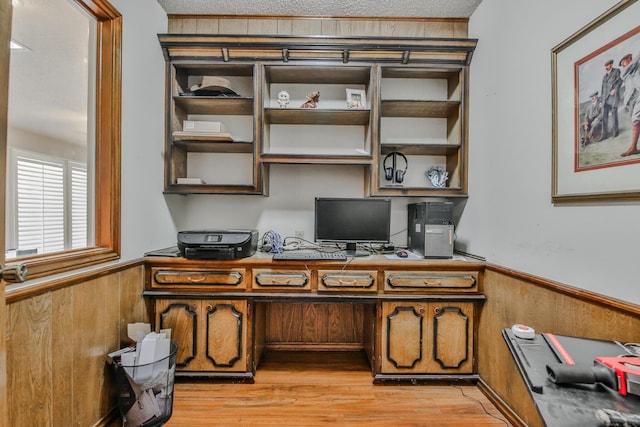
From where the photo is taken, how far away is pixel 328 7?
2.19 meters

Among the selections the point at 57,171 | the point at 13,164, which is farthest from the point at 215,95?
the point at 13,164

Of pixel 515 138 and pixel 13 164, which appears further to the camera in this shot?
pixel 515 138

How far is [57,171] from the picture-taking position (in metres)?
1.46

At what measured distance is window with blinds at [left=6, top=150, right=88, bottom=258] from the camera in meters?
1.24

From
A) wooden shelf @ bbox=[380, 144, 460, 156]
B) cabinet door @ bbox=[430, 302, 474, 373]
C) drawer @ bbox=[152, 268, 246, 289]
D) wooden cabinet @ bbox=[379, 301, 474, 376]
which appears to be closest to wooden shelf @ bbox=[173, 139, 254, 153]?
drawer @ bbox=[152, 268, 246, 289]

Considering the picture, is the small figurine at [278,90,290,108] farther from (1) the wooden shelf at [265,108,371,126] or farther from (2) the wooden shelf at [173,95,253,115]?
(2) the wooden shelf at [173,95,253,115]

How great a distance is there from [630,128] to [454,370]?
164cm

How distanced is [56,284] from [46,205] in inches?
16.7

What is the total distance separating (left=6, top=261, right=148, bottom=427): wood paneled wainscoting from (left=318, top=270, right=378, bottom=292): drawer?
120cm

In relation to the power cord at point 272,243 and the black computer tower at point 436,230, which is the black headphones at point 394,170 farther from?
the power cord at point 272,243

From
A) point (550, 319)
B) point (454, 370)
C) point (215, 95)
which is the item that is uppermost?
point (215, 95)

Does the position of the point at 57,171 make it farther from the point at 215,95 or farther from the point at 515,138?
the point at 515,138

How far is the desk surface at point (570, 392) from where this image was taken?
0.62 meters

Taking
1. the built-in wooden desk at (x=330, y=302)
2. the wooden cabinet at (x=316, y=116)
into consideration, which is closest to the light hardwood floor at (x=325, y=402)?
the built-in wooden desk at (x=330, y=302)
